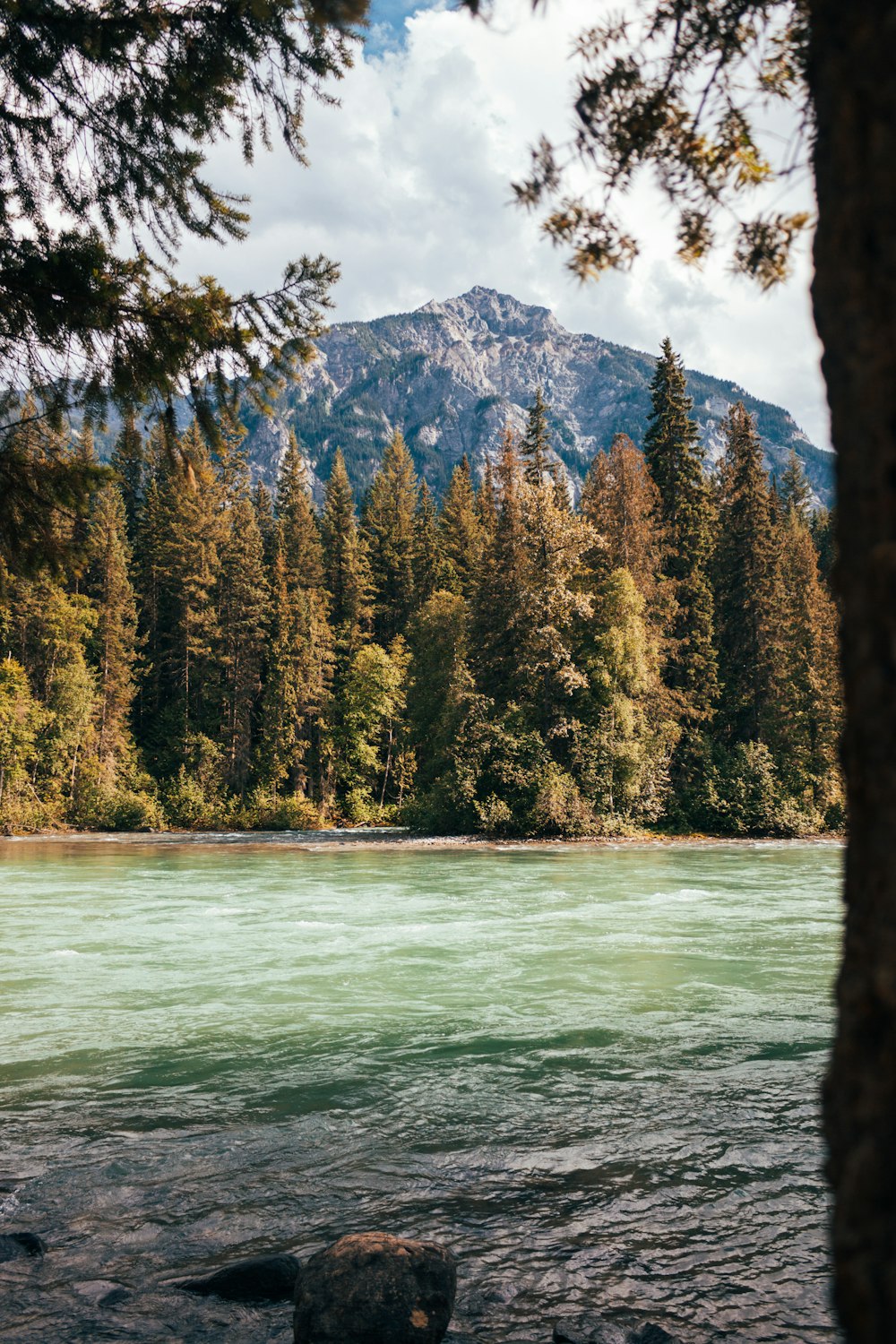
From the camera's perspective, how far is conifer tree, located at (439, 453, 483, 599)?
188ft

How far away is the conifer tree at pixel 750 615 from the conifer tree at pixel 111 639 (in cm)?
3053

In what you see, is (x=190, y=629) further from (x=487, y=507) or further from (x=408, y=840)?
(x=408, y=840)

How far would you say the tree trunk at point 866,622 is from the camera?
1424mm

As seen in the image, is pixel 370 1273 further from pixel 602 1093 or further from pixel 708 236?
pixel 708 236

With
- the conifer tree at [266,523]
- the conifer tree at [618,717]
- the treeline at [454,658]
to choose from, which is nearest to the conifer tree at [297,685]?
the treeline at [454,658]

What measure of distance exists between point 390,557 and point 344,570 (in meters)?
3.91

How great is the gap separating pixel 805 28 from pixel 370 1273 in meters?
4.96

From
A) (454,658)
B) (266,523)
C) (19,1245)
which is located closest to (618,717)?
(454,658)

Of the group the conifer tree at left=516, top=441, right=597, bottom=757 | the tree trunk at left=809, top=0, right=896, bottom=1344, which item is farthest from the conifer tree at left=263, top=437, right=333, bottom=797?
the tree trunk at left=809, top=0, right=896, bottom=1344

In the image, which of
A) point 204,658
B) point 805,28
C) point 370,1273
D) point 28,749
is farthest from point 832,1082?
point 204,658

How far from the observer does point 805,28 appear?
9.17ft

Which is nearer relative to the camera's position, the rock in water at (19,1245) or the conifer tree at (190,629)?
the rock in water at (19,1245)

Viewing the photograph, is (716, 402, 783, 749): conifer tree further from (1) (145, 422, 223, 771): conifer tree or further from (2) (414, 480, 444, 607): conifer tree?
(1) (145, 422, 223, 771): conifer tree

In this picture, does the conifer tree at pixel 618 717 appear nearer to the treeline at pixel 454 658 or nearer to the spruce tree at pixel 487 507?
the treeline at pixel 454 658
